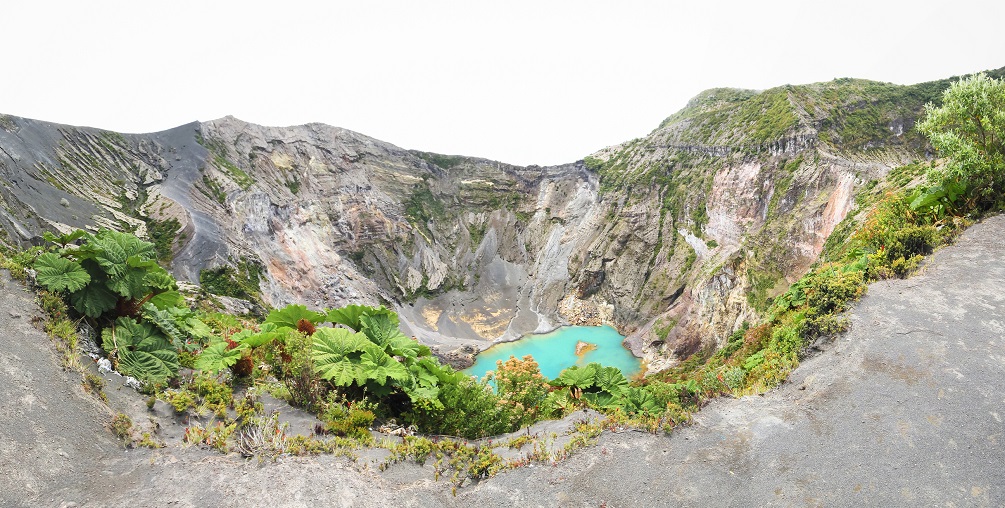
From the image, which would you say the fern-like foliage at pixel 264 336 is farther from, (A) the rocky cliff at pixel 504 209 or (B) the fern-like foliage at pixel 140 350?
(A) the rocky cliff at pixel 504 209

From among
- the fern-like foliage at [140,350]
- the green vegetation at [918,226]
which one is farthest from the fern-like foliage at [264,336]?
the green vegetation at [918,226]

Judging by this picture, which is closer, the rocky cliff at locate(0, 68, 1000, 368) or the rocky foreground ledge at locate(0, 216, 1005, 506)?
the rocky foreground ledge at locate(0, 216, 1005, 506)

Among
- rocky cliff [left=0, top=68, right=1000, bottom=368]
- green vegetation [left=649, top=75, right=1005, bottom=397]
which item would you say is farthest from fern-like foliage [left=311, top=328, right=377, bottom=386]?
rocky cliff [left=0, top=68, right=1000, bottom=368]

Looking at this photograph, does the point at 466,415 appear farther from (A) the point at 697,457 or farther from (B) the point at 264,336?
(B) the point at 264,336

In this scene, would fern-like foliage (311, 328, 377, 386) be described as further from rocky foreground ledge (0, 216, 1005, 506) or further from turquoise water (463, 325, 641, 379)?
turquoise water (463, 325, 641, 379)

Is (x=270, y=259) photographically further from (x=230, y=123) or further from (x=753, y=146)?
(x=753, y=146)

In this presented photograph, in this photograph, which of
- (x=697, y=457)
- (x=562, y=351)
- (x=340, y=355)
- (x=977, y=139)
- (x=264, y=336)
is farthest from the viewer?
(x=562, y=351)

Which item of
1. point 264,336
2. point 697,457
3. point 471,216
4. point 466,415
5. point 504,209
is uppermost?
point 504,209

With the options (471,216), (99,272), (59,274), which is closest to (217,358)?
(99,272)
